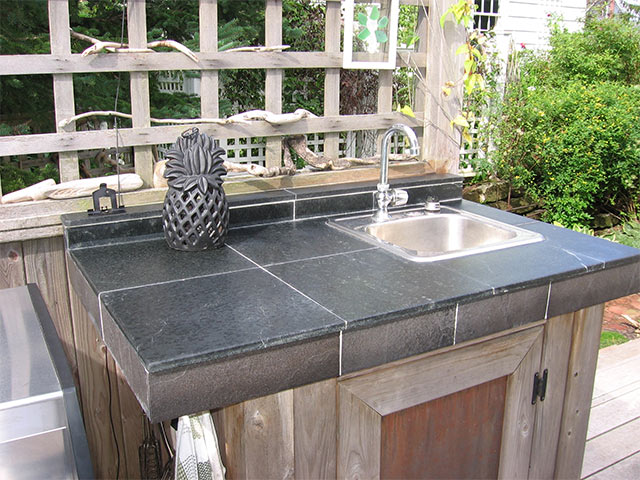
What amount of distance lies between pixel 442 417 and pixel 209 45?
1332 millimetres

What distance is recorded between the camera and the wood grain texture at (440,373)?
1497mm

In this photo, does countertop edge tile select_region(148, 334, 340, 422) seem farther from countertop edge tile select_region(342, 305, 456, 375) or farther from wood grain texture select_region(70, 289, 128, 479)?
wood grain texture select_region(70, 289, 128, 479)

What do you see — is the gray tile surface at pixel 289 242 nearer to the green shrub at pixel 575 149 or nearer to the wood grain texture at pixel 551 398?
the wood grain texture at pixel 551 398

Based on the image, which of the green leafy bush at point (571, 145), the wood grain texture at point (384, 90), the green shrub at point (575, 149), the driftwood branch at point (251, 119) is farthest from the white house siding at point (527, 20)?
the driftwood branch at point (251, 119)

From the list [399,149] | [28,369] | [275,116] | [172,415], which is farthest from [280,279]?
[399,149]

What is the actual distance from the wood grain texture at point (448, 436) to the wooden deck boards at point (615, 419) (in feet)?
2.69

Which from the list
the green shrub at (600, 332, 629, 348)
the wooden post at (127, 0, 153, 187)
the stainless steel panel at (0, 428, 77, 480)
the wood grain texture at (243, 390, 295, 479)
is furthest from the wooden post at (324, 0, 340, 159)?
the green shrub at (600, 332, 629, 348)

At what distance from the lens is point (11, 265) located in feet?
6.14

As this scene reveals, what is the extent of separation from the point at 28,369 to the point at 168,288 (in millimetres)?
371

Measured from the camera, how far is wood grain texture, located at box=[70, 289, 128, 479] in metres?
2.03

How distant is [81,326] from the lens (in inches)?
79.6

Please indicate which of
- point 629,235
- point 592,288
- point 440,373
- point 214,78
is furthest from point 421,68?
point 629,235

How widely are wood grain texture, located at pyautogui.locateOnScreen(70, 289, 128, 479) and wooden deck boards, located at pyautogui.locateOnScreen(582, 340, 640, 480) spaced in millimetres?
1701

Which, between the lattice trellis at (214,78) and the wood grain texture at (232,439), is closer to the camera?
the wood grain texture at (232,439)
